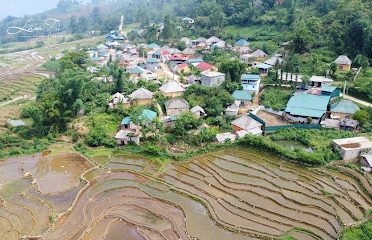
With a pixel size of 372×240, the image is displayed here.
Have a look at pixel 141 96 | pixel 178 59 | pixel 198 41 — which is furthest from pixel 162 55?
pixel 141 96

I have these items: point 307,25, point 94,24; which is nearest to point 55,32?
point 94,24

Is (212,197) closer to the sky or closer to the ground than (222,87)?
closer to the ground

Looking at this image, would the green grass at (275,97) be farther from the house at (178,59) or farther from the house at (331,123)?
the house at (178,59)

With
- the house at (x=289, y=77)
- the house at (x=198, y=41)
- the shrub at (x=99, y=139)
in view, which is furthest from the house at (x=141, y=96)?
the house at (x=198, y=41)

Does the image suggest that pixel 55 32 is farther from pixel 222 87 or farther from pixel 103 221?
pixel 103 221

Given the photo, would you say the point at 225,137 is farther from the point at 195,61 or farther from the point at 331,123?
the point at 195,61

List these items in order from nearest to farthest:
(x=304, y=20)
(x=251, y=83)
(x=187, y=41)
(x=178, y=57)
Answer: (x=251, y=83)
(x=178, y=57)
(x=304, y=20)
(x=187, y=41)

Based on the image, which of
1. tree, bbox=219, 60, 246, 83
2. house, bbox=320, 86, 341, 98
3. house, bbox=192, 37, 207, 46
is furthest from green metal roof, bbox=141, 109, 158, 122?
house, bbox=192, 37, 207, 46
